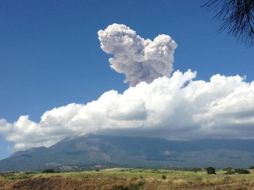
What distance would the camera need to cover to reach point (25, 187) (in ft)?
302

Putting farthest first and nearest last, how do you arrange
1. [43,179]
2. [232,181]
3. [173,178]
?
1. [43,179]
2. [173,178]
3. [232,181]

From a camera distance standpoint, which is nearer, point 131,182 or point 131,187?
point 131,187

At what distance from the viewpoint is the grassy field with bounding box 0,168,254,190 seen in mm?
74150

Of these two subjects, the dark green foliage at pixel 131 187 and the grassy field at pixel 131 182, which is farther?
the dark green foliage at pixel 131 187

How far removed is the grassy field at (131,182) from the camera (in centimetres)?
7415

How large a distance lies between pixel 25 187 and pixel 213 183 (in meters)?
33.7

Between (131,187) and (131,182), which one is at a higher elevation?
(131,182)

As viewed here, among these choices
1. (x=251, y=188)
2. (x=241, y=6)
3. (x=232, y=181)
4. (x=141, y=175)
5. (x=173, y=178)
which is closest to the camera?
(x=241, y=6)

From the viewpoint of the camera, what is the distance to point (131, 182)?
83750 mm

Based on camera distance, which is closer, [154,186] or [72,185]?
[154,186]

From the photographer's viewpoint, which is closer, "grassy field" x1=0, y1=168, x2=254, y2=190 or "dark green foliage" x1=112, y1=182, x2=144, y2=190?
"grassy field" x1=0, y1=168, x2=254, y2=190

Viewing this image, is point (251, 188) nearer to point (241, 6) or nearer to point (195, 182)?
point (195, 182)

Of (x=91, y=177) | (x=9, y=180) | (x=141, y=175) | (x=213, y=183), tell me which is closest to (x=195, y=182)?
(x=213, y=183)

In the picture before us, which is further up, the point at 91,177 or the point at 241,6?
the point at 91,177
